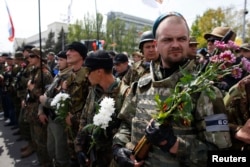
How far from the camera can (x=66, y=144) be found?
3.82 metres

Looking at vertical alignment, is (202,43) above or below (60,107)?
above

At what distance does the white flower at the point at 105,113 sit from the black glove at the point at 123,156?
511 mm

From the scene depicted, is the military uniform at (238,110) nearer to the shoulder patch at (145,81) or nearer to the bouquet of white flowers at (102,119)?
the shoulder patch at (145,81)

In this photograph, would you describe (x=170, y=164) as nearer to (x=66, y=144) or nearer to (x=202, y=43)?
(x=66, y=144)

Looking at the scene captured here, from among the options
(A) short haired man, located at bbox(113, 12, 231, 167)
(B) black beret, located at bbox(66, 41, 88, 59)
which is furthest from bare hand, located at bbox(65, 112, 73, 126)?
(A) short haired man, located at bbox(113, 12, 231, 167)

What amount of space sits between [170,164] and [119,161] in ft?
1.26

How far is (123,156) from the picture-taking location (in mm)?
1856

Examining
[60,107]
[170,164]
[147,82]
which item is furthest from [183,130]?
[60,107]

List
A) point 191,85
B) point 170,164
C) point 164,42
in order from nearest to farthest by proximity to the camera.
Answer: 1. point 191,85
2. point 170,164
3. point 164,42

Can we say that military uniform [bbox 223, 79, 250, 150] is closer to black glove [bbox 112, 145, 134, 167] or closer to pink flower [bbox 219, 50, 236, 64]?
pink flower [bbox 219, 50, 236, 64]

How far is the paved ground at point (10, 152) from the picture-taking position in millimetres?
5344

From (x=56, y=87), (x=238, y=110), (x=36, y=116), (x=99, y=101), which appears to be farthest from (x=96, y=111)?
(x=36, y=116)

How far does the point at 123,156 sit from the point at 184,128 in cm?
49

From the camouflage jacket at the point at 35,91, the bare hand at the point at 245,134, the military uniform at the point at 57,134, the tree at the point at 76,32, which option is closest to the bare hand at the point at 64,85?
the military uniform at the point at 57,134
